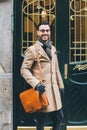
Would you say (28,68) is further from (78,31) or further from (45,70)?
(78,31)

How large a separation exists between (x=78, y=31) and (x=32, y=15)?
787 millimetres

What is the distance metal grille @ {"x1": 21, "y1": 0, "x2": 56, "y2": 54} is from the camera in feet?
27.7

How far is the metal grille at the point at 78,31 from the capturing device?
334 inches

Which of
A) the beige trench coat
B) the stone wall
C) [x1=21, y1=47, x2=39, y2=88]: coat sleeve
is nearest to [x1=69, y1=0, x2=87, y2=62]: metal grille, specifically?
the beige trench coat

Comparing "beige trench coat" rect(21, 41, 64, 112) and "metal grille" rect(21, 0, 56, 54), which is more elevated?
"metal grille" rect(21, 0, 56, 54)

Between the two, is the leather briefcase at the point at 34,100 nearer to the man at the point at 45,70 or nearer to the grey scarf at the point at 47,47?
the man at the point at 45,70

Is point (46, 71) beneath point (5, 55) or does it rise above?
beneath

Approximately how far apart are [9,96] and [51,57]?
3.76 feet

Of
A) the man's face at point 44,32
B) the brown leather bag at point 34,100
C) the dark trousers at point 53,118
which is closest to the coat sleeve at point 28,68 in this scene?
the brown leather bag at point 34,100

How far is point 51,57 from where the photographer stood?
7629 millimetres

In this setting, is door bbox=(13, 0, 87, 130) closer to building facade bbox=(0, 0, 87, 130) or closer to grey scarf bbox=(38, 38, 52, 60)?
building facade bbox=(0, 0, 87, 130)

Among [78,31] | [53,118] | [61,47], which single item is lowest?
[53,118]

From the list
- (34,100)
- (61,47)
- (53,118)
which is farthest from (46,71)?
(61,47)

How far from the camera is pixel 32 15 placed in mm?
8453
